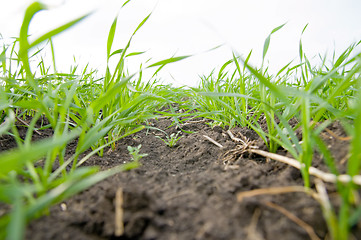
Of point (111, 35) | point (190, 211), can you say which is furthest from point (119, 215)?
point (111, 35)

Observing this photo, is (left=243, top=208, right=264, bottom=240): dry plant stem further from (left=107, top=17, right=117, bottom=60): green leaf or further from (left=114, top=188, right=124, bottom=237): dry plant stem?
(left=107, top=17, right=117, bottom=60): green leaf

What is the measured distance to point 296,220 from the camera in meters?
0.44

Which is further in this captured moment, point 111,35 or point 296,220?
point 111,35

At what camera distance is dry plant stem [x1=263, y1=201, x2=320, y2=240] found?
43 centimetres

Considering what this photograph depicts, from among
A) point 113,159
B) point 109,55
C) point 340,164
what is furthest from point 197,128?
point 340,164

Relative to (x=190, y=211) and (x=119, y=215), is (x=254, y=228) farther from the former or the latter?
(x=119, y=215)

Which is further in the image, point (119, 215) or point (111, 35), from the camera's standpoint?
point (111, 35)

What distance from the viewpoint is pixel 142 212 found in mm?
484

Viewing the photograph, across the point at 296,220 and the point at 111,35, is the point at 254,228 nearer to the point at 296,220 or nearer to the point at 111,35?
the point at 296,220

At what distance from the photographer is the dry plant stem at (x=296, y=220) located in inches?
16.8

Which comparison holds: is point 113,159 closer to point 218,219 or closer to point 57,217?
point 57,217

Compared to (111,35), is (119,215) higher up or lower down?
lower down

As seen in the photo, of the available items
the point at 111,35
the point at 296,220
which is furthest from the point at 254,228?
the point at 111,35

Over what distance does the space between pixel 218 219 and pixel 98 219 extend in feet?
0.79
